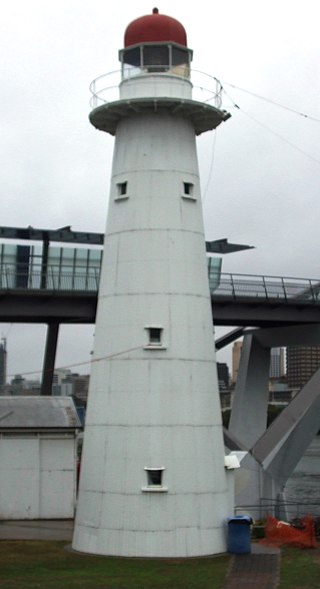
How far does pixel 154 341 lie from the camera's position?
2650cm

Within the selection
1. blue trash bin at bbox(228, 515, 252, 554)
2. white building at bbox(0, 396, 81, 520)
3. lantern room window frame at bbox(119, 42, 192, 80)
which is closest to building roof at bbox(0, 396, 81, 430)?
white building at bbox(0, 396, 81, 520)

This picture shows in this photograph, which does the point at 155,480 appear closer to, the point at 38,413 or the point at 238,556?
the point at 238,556

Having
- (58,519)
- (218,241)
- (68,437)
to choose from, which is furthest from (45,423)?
(218,241)

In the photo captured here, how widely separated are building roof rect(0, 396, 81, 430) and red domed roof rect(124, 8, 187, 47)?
51.0ft

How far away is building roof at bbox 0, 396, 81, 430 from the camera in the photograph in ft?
121

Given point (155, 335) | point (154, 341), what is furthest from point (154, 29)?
point (154, 341)

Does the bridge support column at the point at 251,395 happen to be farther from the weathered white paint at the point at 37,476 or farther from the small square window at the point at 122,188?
the small square window at the point at 122,188

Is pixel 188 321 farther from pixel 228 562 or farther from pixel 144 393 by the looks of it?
pixel 228 562

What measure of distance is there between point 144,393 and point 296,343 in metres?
30.4

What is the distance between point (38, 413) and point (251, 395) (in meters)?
22.5

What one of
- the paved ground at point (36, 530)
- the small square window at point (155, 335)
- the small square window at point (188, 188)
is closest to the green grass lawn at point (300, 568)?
the small square window at point (155, 335)

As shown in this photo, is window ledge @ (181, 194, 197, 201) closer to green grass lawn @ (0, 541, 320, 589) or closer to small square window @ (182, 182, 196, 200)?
small square window @ (182, 182, 196, 200)

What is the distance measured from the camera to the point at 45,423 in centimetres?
3719

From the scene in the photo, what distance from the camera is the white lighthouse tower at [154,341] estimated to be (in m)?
25.8
